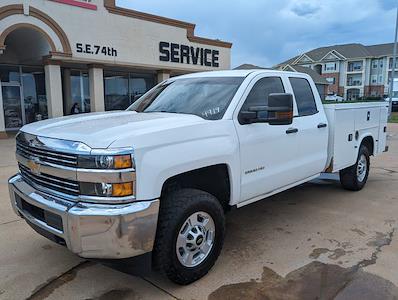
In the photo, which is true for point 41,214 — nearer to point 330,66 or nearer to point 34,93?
point 34,93

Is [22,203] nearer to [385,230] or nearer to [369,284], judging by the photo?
[369,284]

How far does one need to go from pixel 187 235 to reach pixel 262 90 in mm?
1963

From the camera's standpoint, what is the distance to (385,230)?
4.74m

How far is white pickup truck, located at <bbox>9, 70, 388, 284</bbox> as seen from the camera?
2834 mm

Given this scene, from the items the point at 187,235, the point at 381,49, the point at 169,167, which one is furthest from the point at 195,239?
Result: the point at 381,49

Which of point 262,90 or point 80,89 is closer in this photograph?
point 262,90

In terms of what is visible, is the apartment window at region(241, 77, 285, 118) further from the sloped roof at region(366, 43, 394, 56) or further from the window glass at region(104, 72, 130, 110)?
the sloped roof at region(366, 43, 394, 56)

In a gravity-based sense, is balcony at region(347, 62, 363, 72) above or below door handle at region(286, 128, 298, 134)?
above

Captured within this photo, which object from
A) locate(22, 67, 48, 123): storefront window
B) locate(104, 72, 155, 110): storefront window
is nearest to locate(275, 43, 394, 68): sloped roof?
locate(104, 72, 155, 110): storefront window

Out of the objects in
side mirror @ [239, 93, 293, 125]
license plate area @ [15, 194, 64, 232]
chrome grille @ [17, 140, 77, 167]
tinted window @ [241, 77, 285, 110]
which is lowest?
license plate area @ [15, 194, 64, 232]

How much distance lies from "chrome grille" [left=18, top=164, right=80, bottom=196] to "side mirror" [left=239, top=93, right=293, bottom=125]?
1.77 meters

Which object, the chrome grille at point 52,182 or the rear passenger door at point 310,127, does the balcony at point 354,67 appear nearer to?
the rear passenger door at point 310,127

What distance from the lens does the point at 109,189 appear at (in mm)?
2830

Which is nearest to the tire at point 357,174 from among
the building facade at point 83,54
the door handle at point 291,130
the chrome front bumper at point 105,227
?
the door handle at point 291,130
